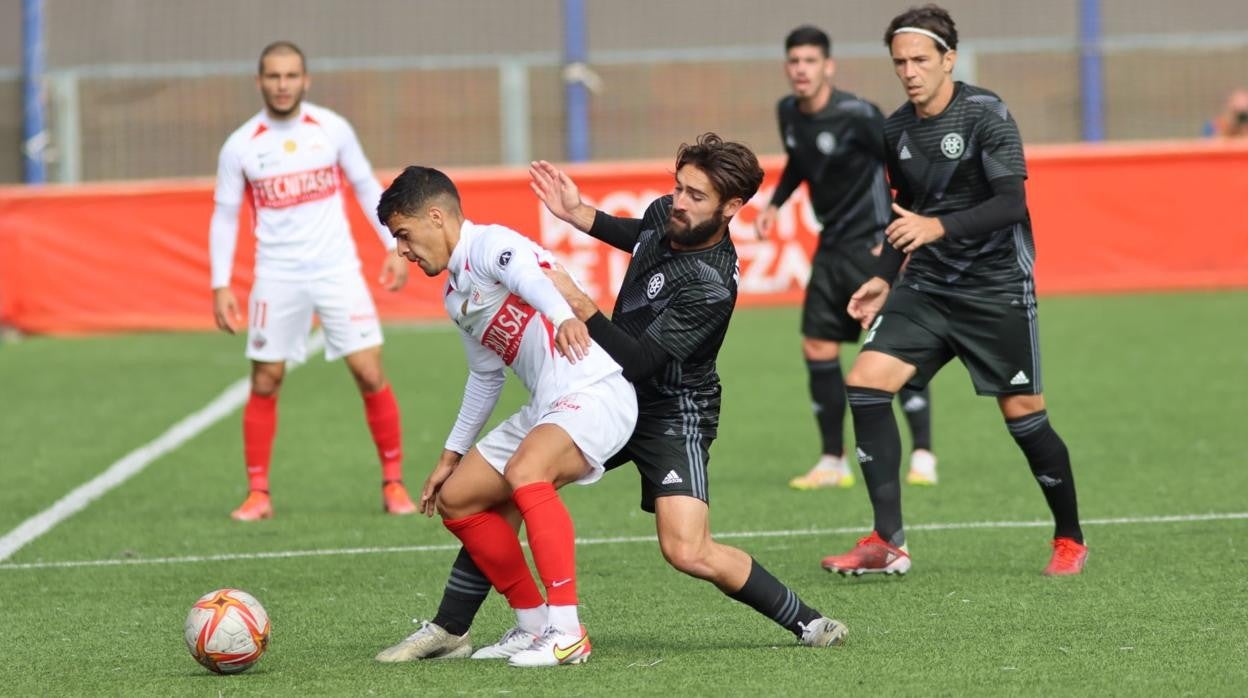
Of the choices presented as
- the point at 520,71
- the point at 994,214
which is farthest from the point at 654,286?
the point at 520,71

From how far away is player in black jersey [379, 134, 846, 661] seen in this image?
549 cm

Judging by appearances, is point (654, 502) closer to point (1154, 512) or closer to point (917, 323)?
point (917, 323)

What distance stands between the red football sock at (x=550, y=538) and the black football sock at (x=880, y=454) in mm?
1741

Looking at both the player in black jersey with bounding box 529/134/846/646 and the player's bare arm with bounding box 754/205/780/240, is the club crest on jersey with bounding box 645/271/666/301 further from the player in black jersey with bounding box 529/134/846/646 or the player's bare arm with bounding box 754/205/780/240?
the player's bare arm with bounding box 754/205/780/240

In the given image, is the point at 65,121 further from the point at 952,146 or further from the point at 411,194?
the point at 411,194

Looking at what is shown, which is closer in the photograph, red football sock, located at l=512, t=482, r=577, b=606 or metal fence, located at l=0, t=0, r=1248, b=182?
red football sock, located at l=512, t=482, r=577, b=606

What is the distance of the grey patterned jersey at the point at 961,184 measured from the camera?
670cm

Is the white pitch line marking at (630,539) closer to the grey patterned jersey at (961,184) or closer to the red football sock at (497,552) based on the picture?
the grey patterned jersey at (961,184)

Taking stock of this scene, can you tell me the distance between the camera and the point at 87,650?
5934 mm

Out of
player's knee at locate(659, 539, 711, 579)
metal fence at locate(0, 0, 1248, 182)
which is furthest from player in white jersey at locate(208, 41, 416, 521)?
metal fence at locate(0, 0, 1248, 182)

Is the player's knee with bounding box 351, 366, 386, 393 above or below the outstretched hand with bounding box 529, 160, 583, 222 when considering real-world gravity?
below

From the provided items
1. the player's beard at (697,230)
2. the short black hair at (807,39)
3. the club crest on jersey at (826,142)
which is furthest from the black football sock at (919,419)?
the player's beard at (697,230)

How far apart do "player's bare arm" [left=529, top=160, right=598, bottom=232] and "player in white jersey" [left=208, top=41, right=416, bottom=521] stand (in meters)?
2.64

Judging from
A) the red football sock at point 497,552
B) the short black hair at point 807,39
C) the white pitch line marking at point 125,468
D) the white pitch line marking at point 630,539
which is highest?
the short black hair at point 807,39
